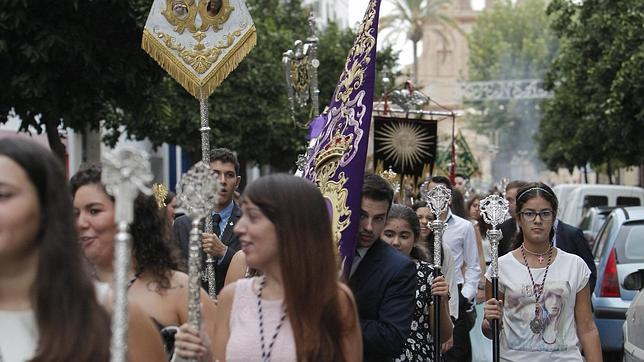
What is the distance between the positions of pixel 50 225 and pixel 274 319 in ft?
3.57

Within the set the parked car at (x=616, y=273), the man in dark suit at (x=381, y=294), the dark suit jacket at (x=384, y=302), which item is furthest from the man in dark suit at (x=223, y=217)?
the parked car at (x=616, y=273)

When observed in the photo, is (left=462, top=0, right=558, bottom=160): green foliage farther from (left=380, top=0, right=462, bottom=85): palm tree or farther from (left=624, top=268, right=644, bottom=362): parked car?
(left=624, top=268, right=644, bottom=362): parked car

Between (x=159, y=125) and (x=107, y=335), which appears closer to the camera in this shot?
(x=107, y=335)

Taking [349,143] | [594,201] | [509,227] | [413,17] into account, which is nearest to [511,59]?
[413,17]

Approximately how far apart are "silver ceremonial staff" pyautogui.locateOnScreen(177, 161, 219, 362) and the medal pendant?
10.8ft

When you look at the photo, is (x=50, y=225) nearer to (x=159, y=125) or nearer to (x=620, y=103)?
(x=159, y=125)

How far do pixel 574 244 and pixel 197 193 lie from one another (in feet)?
18.9

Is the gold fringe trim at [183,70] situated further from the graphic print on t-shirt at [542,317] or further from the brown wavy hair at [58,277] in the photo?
the brown wavy hair at [58,277]

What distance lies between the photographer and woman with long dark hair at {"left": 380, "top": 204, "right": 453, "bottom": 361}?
7020mm

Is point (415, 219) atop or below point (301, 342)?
atop

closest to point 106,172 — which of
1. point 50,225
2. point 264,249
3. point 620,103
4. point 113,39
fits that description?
point 50,225

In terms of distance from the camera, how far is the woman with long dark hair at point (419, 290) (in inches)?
276

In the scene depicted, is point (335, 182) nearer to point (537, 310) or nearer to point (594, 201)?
point (537, 310)

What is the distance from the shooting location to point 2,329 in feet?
11.6
